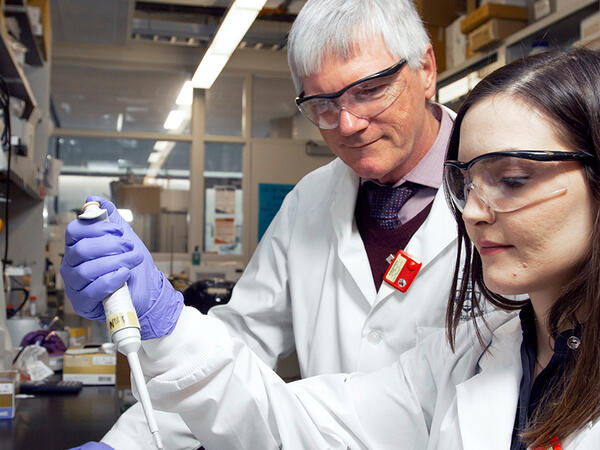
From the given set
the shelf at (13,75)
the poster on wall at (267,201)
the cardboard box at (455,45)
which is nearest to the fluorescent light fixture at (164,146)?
the poster on wall at (267,201)

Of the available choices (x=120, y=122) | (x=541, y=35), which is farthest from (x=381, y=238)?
(x=120, y=122)

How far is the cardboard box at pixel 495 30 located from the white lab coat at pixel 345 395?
7.91ft

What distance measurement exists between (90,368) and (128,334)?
58.0 inches

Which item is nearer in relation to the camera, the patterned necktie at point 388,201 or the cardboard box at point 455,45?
the patterned necktie at point 388,201

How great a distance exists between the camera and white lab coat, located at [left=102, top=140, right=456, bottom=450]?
1.37 m

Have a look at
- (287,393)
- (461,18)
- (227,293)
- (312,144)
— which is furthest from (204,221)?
(287,393)

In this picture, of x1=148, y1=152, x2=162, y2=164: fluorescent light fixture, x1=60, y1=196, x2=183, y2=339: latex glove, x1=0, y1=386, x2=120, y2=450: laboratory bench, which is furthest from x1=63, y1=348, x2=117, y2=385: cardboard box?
x1=148, y1=152, x2=162, y2=164: fluorescent light fixture

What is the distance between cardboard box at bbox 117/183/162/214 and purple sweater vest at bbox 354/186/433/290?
5070mm

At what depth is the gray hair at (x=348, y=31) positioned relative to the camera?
1294 millimetres

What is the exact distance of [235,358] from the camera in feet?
3.52

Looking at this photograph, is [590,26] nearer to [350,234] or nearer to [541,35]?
[541,35]

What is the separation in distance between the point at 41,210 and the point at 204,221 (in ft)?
10.8

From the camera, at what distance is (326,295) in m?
1.50

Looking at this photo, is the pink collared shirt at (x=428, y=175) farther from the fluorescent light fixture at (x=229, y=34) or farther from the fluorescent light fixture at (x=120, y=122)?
the fluorescent light fixture at (x=120, y=122)
